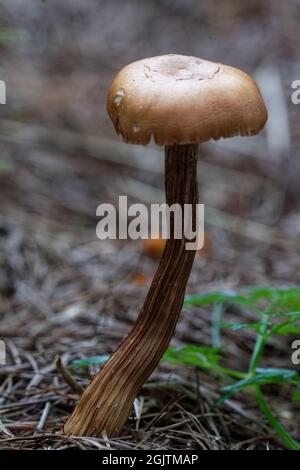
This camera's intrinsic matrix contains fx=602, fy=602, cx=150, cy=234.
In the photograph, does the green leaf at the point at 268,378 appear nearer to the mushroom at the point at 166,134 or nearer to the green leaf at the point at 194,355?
the green leaf at the point at 194,355

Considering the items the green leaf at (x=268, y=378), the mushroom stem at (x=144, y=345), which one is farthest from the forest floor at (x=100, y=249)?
the green leaf at (x=268, y=378)

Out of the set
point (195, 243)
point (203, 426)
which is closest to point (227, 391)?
point (203, 426)

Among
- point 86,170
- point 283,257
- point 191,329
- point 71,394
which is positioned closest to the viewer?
point 71,394

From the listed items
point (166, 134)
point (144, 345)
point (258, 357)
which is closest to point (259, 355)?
point (258, 357)

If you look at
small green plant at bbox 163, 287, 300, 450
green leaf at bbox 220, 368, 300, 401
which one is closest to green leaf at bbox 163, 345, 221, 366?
small green plant at bbox 163, 287, 300, 450

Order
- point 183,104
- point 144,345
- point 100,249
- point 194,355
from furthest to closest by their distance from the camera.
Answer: point 100,249
point 194,355
point 144,345
point 183,104

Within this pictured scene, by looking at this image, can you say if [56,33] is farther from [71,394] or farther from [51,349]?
[71,394]

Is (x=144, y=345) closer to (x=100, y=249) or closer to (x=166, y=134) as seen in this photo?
A: (x=166, y=134)
